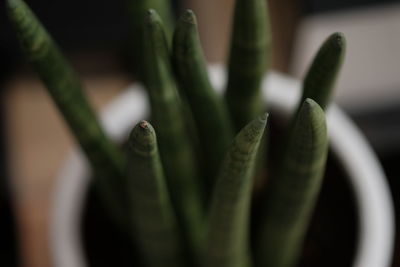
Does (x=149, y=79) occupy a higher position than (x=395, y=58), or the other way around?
(x=395, y=58)

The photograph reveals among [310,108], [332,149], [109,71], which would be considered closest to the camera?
[310,108]

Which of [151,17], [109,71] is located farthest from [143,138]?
[109,71]

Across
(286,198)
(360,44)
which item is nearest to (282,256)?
(286,198)

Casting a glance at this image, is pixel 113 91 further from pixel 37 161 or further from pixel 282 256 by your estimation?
pixel 282 256

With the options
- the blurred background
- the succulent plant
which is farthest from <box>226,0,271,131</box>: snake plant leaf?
the blurred background

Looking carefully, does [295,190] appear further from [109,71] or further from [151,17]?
[109,71]
